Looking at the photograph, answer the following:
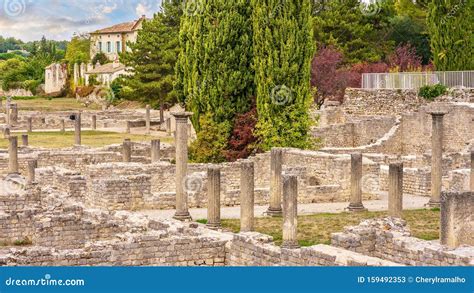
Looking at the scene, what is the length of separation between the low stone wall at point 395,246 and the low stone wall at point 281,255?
41.0 inches

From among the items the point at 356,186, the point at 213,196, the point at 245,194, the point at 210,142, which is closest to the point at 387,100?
the point at 210,142

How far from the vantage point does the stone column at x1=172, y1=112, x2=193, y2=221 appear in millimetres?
24766

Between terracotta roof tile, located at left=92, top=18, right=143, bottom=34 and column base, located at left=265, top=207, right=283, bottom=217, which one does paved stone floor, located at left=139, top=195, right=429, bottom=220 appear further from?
terracotta roof tile, located at left=92, top=18, right=143, bottom=34

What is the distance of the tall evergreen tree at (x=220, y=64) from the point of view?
119 ft

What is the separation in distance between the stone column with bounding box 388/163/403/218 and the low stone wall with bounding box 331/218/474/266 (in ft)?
12.2

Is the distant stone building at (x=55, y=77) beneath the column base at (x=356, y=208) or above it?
above

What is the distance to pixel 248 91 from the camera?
121 feet

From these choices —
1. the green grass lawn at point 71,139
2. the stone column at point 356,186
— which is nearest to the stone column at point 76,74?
Answer: the green grass lawn at point 71,139

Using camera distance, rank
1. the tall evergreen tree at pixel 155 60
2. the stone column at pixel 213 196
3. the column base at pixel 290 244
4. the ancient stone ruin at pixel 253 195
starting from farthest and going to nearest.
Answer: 1. the tall evergreen tree at pixel 155 60
2. the stone column at pixel 213 196
3. the column base at pixel 290 244
4. the ancient stone ruin at pixel 253 195

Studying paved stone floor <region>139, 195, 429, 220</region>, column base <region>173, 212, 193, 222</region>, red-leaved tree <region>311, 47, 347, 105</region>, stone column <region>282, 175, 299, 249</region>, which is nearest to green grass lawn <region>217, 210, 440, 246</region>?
column base <region>173, 212, 193, 222</region>

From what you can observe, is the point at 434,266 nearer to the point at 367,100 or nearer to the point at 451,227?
the point at 451,227

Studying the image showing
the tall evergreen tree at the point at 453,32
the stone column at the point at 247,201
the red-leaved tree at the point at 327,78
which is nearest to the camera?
the stone column at the point at 247,201

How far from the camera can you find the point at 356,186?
2672 cm

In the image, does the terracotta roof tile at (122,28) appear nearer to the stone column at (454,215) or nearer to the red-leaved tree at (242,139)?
the red-leaved tree at (242,139)
